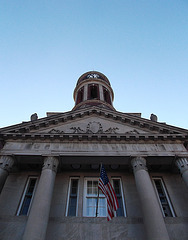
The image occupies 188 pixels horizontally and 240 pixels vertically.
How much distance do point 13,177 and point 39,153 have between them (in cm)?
283

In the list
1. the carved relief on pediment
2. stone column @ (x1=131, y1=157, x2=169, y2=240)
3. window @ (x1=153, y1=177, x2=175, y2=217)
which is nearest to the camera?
stone column @ (x1=131, y1=157, x2=169, y2=240)

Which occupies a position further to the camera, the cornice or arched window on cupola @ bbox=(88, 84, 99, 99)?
arched window on cupola @ bbox=(88, 84, 99, 99)

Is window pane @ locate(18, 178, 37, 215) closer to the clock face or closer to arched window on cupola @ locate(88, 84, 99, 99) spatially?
arched window on cupola @ locate(88, 84, 99, 99)

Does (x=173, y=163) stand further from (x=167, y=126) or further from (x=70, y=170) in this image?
(x=70, y=170)

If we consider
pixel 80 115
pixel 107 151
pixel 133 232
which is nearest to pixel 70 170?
pixel 107 151

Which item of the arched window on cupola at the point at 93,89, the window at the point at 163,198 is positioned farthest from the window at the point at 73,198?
the arched window on cupola at the point at 93,89

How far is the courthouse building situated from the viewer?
1100 centimetres

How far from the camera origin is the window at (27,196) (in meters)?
12.4

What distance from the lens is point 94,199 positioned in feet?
42.8

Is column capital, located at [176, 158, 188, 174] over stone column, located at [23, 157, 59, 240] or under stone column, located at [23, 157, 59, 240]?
over

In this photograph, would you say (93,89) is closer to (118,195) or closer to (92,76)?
(92,76)

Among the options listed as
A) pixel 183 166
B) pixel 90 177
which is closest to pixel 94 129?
pixel 90 177

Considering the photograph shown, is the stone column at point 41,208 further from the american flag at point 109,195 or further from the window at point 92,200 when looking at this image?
the american flag at point 109,195

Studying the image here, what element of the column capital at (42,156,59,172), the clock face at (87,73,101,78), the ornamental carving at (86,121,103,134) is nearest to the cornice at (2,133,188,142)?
the ornamental carving at (86,121,103,134)
